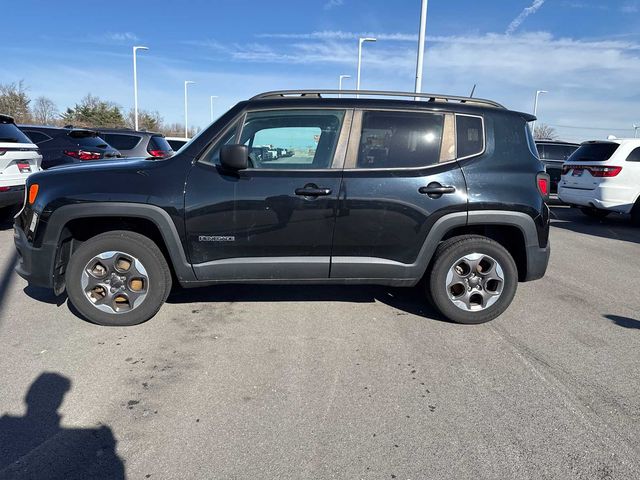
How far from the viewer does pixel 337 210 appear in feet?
11.9

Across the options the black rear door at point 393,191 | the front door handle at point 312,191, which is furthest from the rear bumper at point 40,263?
the black rear door at point 393,191

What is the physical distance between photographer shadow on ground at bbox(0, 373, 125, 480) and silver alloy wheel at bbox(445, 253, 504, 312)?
111 inches

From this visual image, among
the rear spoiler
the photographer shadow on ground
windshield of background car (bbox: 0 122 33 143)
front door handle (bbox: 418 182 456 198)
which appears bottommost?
the photographer shadow on ground

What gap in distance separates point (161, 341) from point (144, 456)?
1362 millimetres

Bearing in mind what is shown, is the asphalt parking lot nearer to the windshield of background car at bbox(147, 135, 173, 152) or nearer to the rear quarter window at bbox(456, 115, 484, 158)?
the rear quarter window at bbox(456, 115, 484, 158)

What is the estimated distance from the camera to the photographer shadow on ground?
215 centimetres

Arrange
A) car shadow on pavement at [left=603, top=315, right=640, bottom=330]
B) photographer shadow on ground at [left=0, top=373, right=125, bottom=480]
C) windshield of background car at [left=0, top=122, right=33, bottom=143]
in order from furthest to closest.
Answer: windshield of background car at [left=0, top=122, right=33, bottom=143]
car shadow on pavement at [left=603, top=315, right=640, bottom=330]
photographer shadow on ground at [left=0, top=373, right=125, bottom=480]

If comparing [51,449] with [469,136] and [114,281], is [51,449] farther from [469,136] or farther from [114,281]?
[469,136]

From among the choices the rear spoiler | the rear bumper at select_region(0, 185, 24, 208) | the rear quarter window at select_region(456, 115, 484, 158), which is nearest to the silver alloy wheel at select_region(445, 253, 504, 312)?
the rear quarter window at select_region(456, 115, 484, 158)

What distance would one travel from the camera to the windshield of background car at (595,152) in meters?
9.00

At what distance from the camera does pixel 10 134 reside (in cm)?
675

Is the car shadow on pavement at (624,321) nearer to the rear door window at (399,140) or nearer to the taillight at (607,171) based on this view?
the rear door window at (399,140)

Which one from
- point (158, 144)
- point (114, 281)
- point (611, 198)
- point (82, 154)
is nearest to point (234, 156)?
point (114, 281)

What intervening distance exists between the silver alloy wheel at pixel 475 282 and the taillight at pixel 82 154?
300 inches
